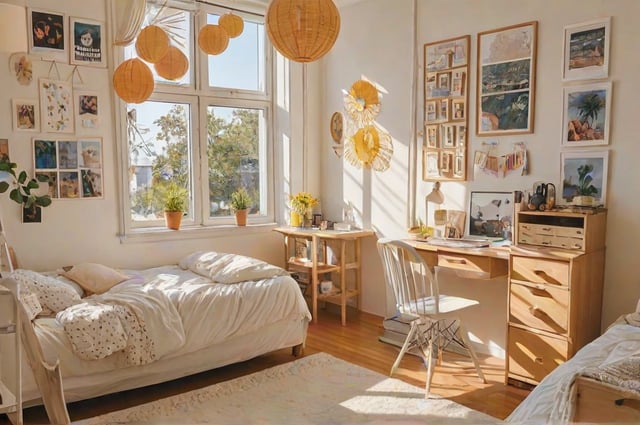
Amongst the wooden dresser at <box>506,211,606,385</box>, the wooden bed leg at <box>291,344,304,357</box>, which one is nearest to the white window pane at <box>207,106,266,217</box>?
the wooden bed leg at <box>291,344,304,357</box>

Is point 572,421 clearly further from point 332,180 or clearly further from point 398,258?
point 332,180

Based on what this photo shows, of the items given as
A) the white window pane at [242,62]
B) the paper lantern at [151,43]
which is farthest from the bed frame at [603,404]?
the white window pane at [242,62]

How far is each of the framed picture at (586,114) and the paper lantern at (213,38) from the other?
2351mm

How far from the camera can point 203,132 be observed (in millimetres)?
4594

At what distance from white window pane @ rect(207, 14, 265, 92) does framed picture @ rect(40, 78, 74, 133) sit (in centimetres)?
125

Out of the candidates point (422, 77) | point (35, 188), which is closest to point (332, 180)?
point (422, 77)

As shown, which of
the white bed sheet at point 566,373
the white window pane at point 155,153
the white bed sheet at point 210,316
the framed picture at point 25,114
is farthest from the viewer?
the white window pane at point 155,153

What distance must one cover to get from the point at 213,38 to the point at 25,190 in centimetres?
167

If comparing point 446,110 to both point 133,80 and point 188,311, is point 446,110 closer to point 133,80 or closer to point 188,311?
point 133,80

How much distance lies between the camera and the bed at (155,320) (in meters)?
2.76

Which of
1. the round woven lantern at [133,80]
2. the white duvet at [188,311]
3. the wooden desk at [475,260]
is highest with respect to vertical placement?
the round woven lantern at [133,80]

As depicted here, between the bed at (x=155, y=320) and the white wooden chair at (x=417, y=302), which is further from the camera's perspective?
the white wooden chair at (x=417, y=302)

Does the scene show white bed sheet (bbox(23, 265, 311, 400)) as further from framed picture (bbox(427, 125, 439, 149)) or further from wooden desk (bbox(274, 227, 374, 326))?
framed picture (bbox(427, 125, 439, 149))

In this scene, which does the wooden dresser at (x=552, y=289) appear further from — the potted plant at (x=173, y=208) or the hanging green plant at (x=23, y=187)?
the hanging green plant at (x=23, y=187)
